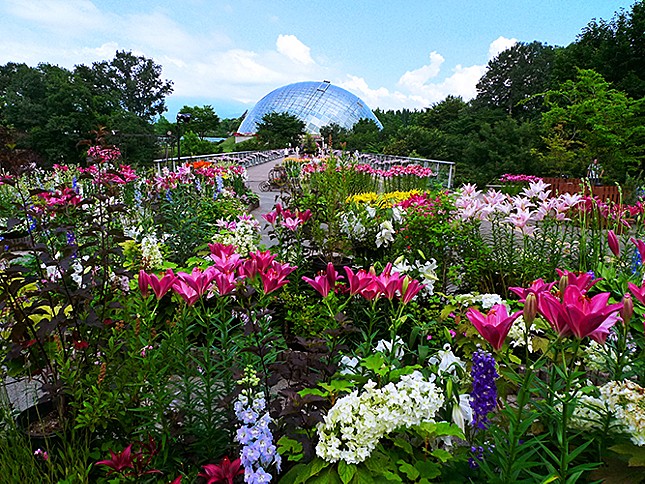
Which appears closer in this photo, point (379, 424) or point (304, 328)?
point (379, 424)

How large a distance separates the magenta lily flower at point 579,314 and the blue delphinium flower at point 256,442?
792mm

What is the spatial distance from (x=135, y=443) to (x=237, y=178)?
719cm

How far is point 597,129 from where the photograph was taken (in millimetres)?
12039

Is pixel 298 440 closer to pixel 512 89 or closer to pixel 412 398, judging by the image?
pixel 412 398

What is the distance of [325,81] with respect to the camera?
62.7 meters

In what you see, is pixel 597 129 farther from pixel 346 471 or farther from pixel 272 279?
pixel 346 471

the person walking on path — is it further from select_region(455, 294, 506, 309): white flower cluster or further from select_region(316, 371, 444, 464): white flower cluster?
select_region(316, 371, 444, 464): white flower cluster

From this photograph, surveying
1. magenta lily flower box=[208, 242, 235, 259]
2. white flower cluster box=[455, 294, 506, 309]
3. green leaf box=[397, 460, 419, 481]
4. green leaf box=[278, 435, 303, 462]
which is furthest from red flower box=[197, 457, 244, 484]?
white flower cluster box=[455, 294, 506, 309]

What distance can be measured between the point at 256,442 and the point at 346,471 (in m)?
0.26

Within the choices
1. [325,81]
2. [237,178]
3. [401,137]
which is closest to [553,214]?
[237,178]

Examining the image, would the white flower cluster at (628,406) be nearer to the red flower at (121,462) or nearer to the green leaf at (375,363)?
the green leaf at (375,363)

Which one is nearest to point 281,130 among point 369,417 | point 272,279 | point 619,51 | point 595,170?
point 619,51

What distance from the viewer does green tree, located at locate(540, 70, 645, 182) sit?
39.7ft

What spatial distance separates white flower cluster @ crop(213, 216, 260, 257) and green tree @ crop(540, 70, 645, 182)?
38.9ft
